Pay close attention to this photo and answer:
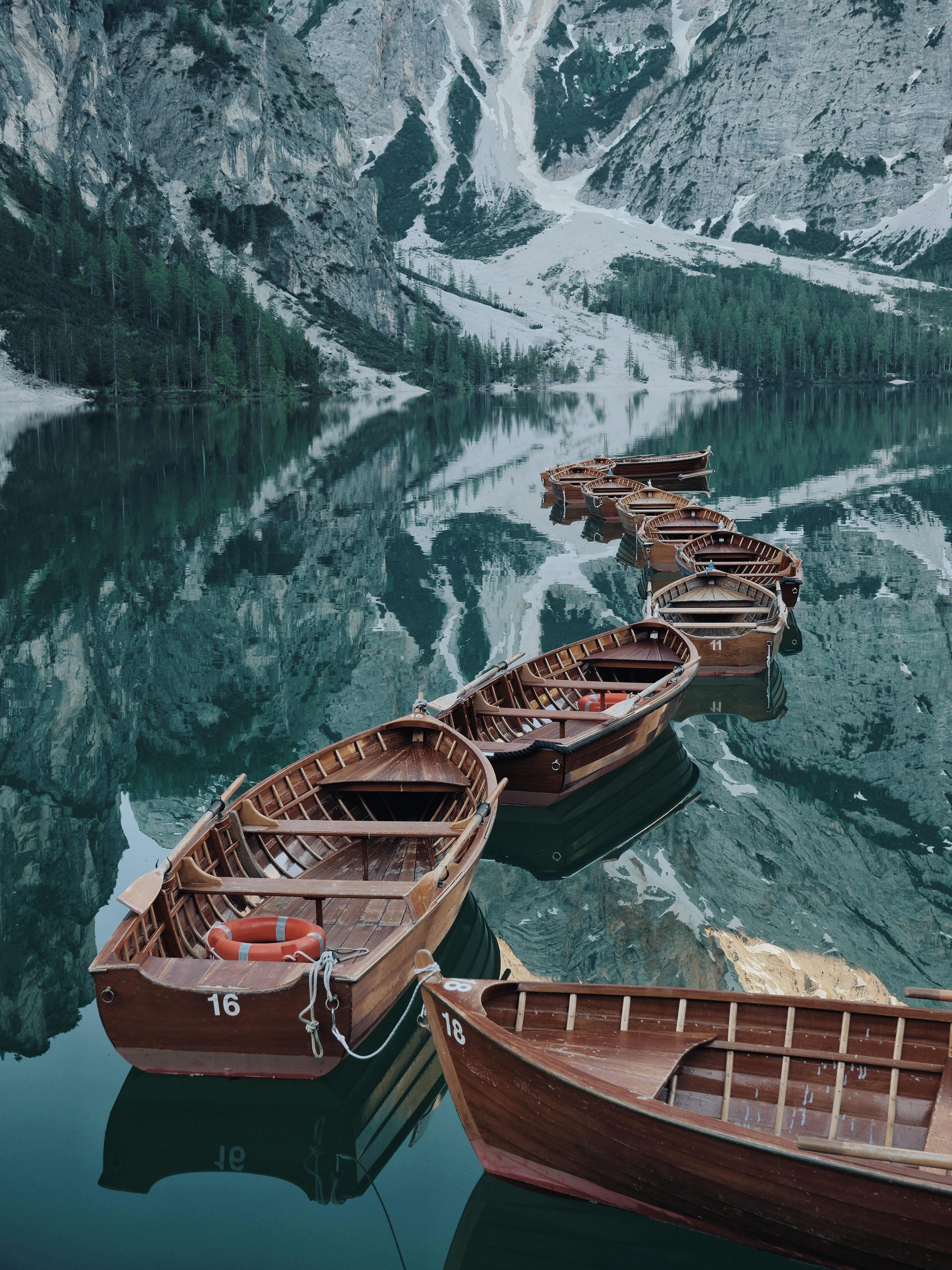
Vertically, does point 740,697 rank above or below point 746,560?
below

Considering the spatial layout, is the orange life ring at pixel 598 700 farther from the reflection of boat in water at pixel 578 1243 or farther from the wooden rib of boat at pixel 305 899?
the reflection of boat in water at pixel 578 1243

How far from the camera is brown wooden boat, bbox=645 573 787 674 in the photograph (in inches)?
824

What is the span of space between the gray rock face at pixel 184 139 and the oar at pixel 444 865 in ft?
576

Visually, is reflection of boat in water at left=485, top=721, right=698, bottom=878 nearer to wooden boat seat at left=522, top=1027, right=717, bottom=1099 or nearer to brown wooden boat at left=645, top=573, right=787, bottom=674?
brown wooden boat at left=645, top=573, right=787, bottom=674

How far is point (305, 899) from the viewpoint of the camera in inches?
407

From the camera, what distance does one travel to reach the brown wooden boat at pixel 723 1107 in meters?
5.76

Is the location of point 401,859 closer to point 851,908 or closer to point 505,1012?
point 505,1012

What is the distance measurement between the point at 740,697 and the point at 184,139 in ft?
651

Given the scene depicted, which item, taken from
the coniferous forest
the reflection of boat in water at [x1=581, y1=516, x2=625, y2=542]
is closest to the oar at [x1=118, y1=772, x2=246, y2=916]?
the reflection of boat in water at [x1=581, y1=516, x2=625, y2=542]

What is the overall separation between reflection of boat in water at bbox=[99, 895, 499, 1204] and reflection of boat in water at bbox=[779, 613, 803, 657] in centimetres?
1737

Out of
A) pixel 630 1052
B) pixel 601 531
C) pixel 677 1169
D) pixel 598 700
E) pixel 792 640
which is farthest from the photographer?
pixel 601 531

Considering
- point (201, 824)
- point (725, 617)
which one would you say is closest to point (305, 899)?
point (201, 824)

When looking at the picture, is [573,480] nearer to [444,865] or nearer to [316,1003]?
[444,865]

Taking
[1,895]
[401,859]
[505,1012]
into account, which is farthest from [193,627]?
[505,1012]
